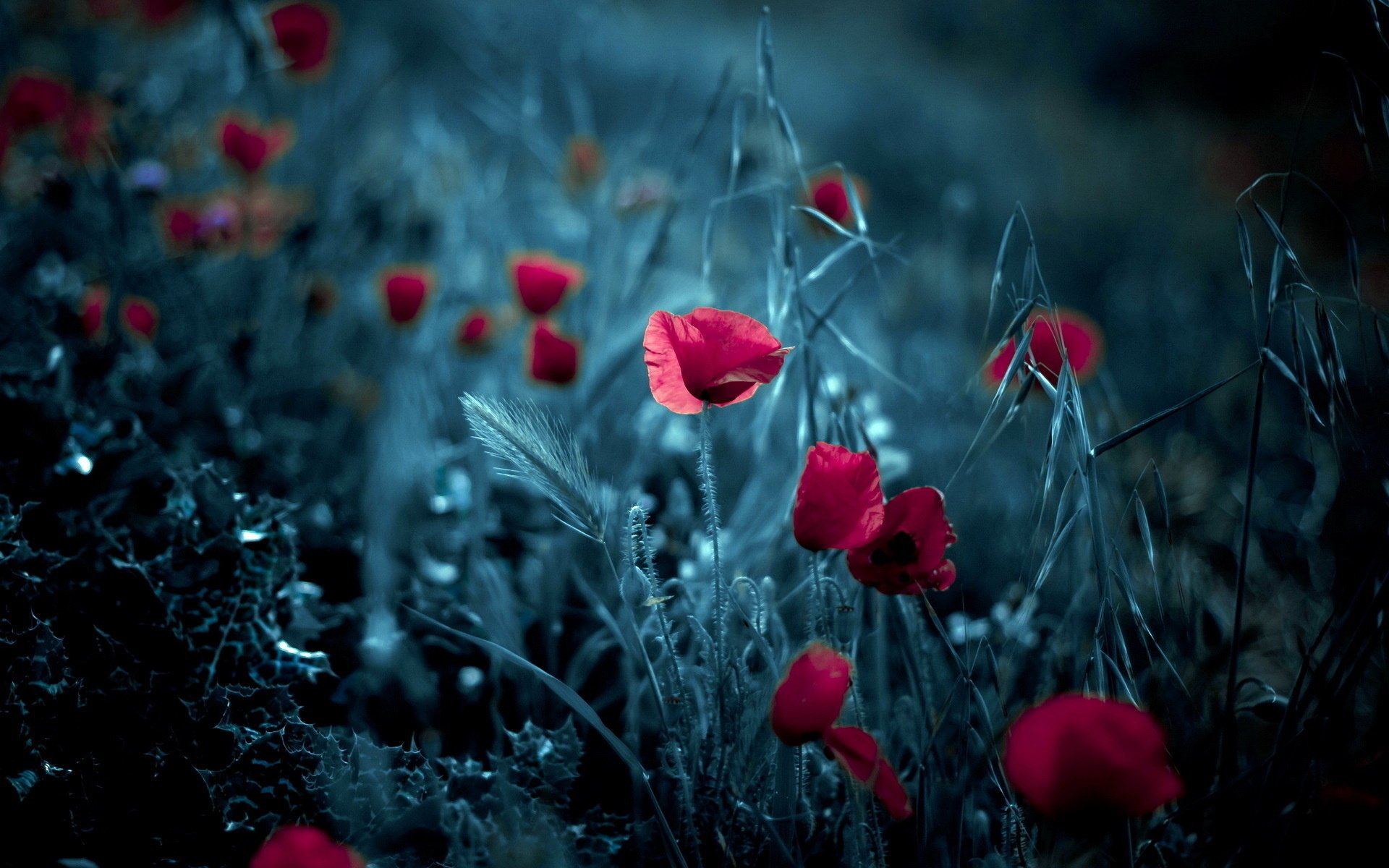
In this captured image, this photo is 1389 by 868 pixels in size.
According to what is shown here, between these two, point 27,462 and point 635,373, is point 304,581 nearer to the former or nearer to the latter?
point 27,462

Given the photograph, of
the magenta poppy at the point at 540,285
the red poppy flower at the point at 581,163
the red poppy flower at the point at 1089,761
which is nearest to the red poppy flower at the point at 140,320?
the magenta poppy at the point at 540,285

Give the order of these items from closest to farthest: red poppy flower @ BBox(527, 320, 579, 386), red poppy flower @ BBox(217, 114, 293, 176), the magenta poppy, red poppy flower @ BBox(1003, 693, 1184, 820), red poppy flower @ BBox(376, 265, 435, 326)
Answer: red poppy flower @ BBox(1003, 693, 1184, 820)
red poppy flower @ BBox(527, 320, 579, 386)
the magenta poppy
red poppy flower @ BBox(376, 265, 435, 326)
red poppy flower @ BBox(217, 114, 293, 176)

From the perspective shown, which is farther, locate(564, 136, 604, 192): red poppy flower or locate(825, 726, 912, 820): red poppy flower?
locate(564, 136, 604, 192): red poppy flower

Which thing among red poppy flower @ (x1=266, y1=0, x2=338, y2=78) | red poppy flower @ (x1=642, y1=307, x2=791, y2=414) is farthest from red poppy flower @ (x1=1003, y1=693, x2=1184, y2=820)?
red poppy flower @ (x1=266, y1=0, x2=338, y2=78)

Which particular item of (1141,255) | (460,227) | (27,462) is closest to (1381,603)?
(27,462)

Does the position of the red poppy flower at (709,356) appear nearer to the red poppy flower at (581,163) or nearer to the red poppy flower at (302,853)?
the red poppy flower at (302,853)

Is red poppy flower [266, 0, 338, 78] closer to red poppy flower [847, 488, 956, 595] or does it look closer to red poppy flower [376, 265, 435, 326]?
red poppy flower [376, 265, 435, 326]

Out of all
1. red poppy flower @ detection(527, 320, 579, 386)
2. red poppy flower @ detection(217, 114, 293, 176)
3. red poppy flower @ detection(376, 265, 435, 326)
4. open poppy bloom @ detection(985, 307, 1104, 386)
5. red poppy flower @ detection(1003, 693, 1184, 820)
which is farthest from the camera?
red poppy flower @ detection(217, 114, 293, 176)
